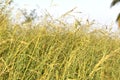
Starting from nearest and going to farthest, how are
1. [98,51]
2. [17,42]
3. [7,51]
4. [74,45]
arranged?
[7,51]
[17,42]
[74,45]
[98,51]

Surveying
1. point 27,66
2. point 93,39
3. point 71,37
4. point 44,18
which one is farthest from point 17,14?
point 93,39

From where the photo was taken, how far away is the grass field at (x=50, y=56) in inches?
117

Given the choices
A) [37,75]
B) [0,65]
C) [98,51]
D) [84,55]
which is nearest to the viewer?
[0,65]

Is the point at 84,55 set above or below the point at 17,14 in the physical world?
below

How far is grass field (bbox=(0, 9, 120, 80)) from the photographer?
2.96 meters

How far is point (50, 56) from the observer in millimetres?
3320

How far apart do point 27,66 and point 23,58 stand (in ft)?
0.40

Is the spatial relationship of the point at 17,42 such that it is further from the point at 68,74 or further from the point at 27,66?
the point at 68,74

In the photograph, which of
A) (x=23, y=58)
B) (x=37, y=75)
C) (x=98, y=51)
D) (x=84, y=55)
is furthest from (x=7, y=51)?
(x=98, y=51)

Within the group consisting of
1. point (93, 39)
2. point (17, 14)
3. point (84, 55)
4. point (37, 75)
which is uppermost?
point (17, 14)

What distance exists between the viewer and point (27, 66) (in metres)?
3.10

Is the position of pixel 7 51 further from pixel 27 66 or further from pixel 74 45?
pixel 74 45

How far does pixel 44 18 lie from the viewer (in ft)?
12.4

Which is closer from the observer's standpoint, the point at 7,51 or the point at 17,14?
the point at 7,51
